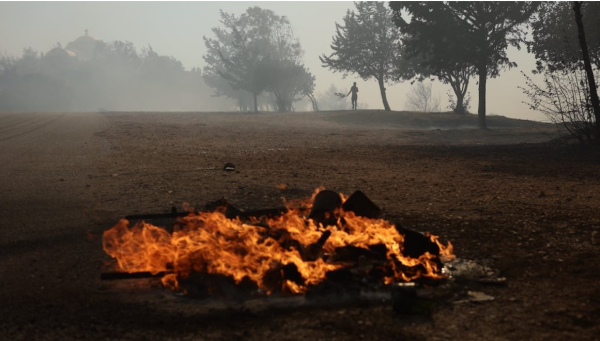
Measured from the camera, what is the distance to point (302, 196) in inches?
306

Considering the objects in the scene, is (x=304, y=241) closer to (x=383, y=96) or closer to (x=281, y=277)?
(x=281, y=277)

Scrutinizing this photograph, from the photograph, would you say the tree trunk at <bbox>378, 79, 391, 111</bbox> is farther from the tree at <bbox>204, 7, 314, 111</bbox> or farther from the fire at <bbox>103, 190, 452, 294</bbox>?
the fire at <bbox>103, 190, 452, 294</bbox>

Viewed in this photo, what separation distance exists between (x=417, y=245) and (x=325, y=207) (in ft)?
3.92

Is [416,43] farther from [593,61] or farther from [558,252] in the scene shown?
[558,252]

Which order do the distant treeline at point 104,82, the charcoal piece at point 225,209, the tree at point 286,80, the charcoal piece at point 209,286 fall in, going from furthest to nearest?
1. the distant treeline at point 104,82
2. the tree at point 286,80
3. the charcoal piece at point 225,209
4. the charcoal piece at point 209,286

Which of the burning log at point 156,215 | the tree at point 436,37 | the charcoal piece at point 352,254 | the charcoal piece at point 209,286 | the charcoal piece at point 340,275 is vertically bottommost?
the charcoal piece at point 209,286

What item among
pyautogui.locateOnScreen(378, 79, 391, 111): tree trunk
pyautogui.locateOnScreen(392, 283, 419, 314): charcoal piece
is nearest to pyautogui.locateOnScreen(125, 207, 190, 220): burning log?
pyautogui.locateOnScreen(392, 283, 419, 314): charcoal piece

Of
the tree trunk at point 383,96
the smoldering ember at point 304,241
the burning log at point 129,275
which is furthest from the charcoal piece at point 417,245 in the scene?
the tree trunk at point 383,96

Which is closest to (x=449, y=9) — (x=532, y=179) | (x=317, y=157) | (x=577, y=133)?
(x=577, y=133)

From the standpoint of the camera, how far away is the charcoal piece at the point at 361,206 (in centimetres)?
553

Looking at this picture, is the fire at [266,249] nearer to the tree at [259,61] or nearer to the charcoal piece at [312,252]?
the charcoal piece at [312,252]

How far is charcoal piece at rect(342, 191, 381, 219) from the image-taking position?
5.53 metres

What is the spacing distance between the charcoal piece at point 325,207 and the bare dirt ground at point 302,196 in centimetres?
110

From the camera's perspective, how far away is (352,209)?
557 cm
